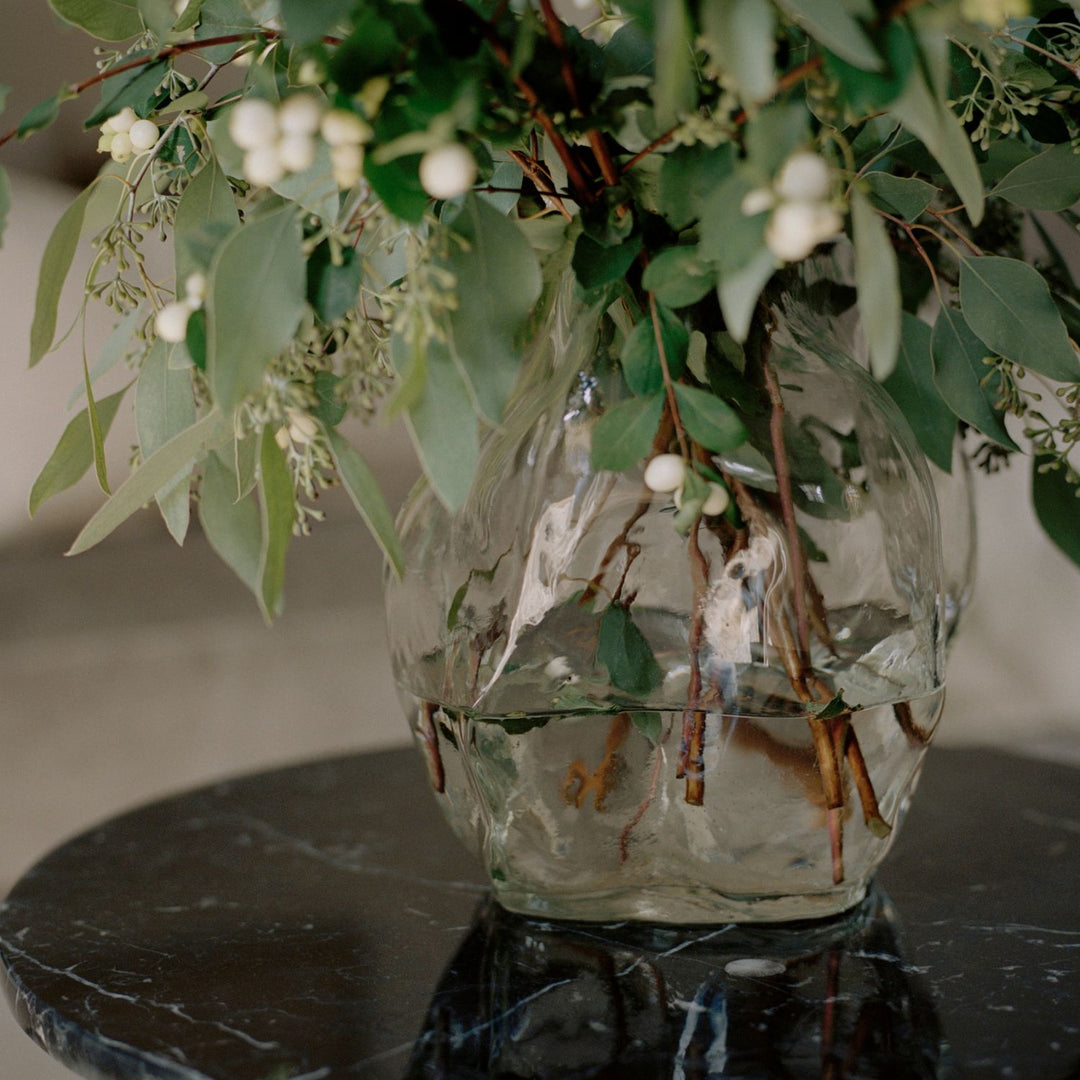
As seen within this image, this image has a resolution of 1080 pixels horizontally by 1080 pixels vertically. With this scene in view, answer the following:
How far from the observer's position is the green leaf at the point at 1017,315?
0.48 m

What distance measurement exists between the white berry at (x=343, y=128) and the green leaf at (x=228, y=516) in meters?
0.20

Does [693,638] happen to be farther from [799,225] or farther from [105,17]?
[105,17]

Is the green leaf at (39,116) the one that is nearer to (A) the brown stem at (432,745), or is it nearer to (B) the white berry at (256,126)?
(B) the white berry at (256,126)

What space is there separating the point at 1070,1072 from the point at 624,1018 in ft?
0.56

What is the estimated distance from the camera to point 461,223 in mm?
410

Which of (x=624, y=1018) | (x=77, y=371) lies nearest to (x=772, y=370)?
(x=624, y=1018)

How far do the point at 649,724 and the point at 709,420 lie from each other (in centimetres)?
16

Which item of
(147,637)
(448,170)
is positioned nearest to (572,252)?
(448,170)

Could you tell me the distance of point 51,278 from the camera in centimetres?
47

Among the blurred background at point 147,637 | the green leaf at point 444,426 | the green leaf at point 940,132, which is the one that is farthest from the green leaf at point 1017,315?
the blurred background at point 147,637

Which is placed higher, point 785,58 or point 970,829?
point 785,58

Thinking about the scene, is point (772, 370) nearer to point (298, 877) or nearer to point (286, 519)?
point (286, 519)

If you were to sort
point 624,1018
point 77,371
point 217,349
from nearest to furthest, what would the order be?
point 217,349, point 624,1018, point 77,371

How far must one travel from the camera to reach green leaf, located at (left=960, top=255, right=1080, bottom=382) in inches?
19.1
